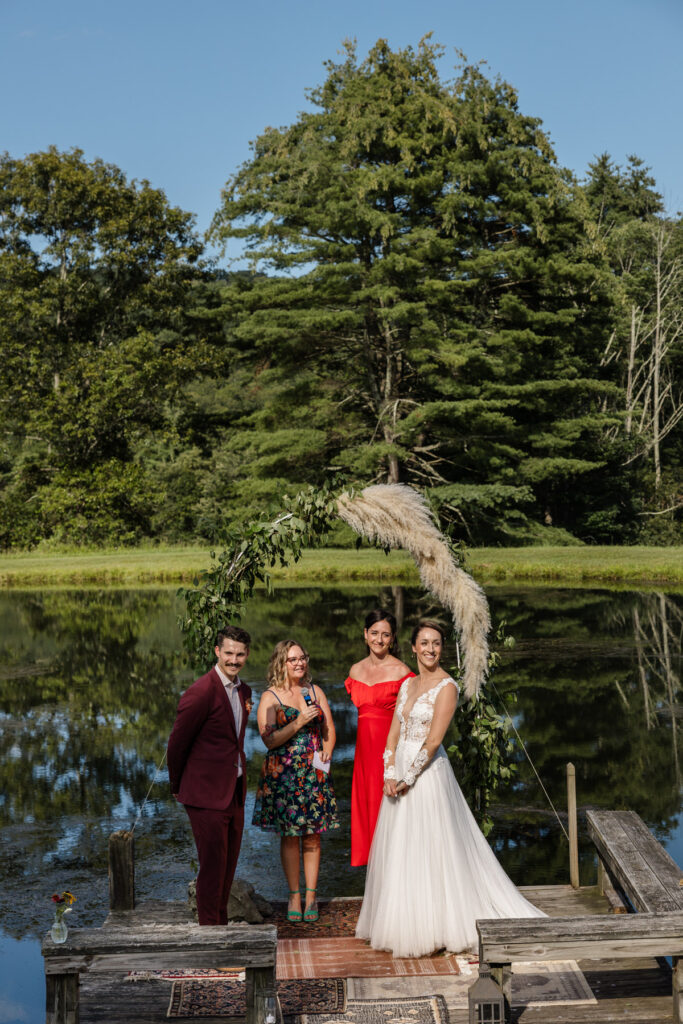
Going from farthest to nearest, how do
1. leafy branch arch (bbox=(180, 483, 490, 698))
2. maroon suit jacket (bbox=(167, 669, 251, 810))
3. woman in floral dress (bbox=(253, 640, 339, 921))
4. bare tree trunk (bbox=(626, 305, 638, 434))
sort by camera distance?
bare tree trunk (bbox=(626, 305, 638, 434)) < leafy branch arch (bbox=(180, 483, 490, 698)) < woman in floral dress (bbox=(253, 640, 339, 921)) < maroon suit jacket (bbox=(167, 669, 251, 810))

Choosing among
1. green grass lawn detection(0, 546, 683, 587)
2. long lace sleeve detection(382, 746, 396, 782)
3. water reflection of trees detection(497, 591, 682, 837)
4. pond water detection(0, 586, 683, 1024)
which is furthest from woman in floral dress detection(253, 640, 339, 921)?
green grass lawn detection(0, 546, 683, 587)

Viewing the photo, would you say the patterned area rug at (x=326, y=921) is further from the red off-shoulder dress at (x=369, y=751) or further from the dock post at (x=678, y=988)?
the dock post at (x=678, y=988)

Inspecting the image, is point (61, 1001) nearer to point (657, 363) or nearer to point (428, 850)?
point (428, 850)

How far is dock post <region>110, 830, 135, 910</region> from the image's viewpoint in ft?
21.7

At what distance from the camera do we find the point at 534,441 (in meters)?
37.5

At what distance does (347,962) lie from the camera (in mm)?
6012

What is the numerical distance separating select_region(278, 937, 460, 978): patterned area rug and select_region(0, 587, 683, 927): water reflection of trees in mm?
2643

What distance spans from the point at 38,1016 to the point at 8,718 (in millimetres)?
9339

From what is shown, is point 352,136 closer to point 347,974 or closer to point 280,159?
point 280,159

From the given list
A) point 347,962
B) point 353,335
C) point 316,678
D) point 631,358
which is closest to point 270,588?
point 347,962

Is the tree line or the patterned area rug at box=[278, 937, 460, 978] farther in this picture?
the tree line

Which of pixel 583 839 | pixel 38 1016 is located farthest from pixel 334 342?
pixel 38 1016

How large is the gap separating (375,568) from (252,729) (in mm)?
15232

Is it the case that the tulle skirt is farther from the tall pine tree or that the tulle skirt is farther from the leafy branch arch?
the tall pine tree
